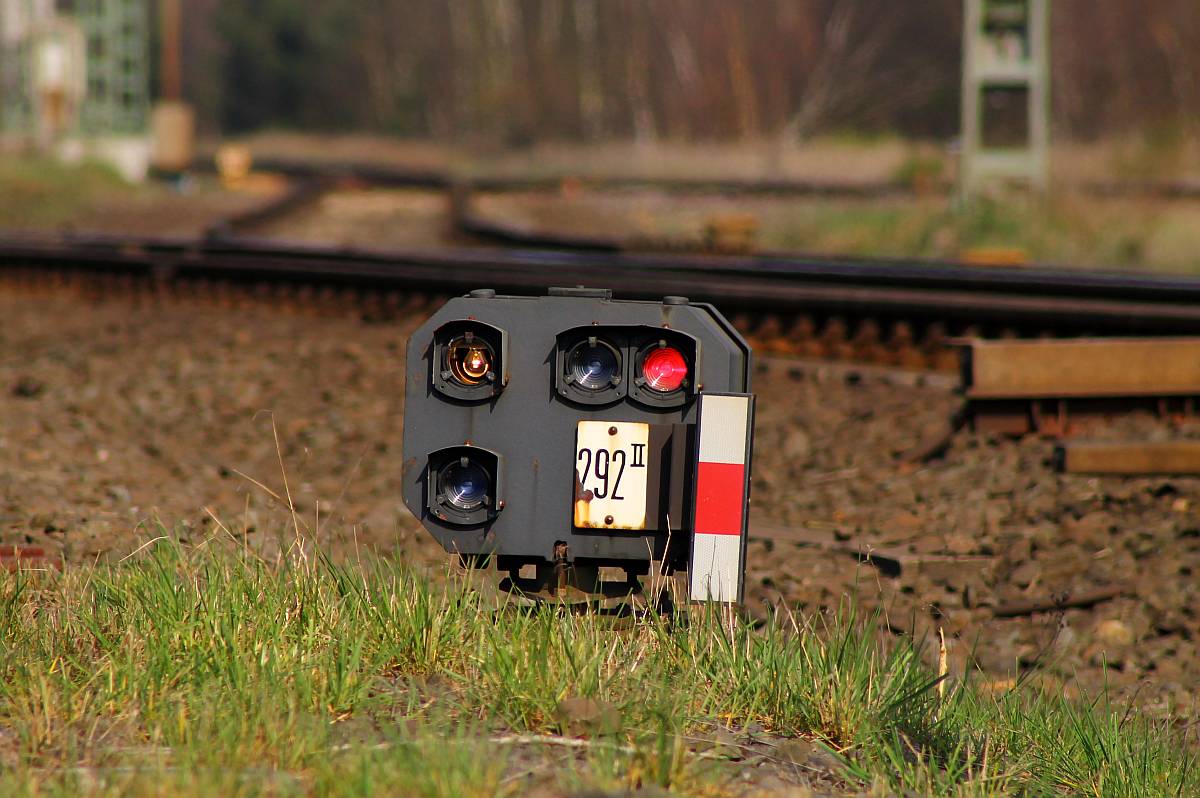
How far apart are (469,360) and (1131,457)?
12.8 ft

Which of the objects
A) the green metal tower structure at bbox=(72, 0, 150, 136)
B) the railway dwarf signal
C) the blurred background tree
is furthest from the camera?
the blurred background tree

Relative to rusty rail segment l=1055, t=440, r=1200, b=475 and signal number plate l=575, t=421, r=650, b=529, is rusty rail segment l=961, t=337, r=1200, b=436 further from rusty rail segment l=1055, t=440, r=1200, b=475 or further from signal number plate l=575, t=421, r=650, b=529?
signal number plate l=575, t=421, r=650, b=529

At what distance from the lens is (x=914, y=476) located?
6938mm

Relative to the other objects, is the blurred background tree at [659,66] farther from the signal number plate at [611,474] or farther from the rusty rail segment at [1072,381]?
the signal number plate at [611,474]

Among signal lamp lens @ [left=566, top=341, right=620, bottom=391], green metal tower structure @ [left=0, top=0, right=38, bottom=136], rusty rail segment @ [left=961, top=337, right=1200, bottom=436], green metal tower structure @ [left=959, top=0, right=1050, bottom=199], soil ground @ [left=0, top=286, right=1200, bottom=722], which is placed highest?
green metal tower structure @ [left=0, top=0, right=38, bottom=136]

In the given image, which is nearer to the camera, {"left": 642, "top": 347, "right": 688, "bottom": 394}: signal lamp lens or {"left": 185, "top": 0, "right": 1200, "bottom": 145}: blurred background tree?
{"left": 642, "top": 347, "right": 688, "bottom": 394}: signal lamp lens

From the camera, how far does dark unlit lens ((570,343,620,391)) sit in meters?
3.65

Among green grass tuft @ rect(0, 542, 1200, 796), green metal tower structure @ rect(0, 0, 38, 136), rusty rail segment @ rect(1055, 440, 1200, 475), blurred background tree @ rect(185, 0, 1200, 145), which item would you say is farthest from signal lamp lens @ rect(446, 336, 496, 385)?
blurred background tree @ rect(185, 0, 1200, 145)

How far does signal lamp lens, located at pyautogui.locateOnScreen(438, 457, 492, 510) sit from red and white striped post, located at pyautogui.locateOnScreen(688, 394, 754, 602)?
23.0 inches

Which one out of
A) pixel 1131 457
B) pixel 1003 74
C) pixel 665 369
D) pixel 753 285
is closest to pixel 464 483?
pixel 665 369

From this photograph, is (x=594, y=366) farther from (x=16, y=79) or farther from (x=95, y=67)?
(x=95, y=67)

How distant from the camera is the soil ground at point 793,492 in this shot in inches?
196

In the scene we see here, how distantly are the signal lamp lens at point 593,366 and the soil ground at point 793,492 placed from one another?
65cm

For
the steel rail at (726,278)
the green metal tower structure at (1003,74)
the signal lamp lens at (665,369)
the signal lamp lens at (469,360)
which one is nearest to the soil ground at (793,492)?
the signal lamp lens at (469,360)
